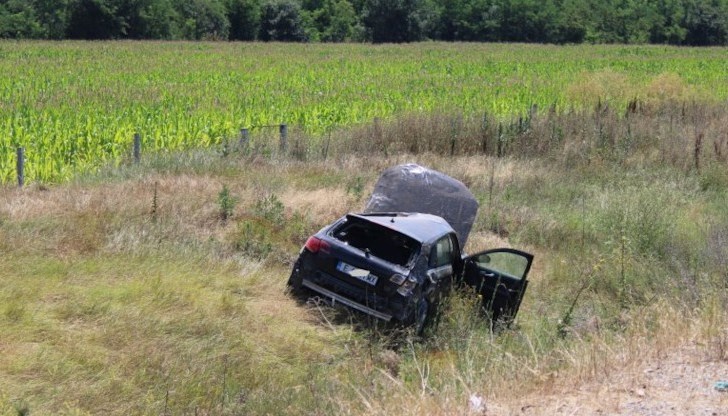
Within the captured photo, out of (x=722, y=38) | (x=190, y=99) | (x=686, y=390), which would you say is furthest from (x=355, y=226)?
(x=722, y=38)

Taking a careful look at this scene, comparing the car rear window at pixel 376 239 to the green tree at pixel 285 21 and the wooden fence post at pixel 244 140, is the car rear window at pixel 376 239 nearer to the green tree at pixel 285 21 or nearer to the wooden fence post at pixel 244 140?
the wooden fence post at pixel 244 140

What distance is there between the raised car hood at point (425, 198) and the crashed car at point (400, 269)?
237cm

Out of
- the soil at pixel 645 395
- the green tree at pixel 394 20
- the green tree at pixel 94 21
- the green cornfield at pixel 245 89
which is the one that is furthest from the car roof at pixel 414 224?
the green tree at pixel 394 20

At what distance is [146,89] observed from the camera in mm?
32938

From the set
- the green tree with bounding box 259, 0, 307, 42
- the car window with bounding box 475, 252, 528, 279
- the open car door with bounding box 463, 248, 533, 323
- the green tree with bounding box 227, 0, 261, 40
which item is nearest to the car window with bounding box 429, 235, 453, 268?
the open car door with bounding box 463, 248, 533, 323

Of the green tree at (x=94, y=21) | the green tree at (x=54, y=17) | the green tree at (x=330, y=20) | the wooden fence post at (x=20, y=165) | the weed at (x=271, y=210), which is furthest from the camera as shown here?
the green tree at (x=330, y=20)

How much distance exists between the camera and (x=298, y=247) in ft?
43.9

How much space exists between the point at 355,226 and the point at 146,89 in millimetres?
24134

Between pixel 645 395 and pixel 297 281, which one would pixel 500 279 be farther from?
pixel 645 395

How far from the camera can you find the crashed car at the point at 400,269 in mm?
9750

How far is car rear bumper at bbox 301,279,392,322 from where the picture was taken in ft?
31.8

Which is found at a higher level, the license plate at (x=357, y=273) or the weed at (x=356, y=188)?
the license plate at (x=357, y=273)

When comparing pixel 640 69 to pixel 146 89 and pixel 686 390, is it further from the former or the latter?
pixel 686 390

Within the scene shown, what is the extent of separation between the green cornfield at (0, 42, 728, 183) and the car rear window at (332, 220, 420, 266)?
759 cm
